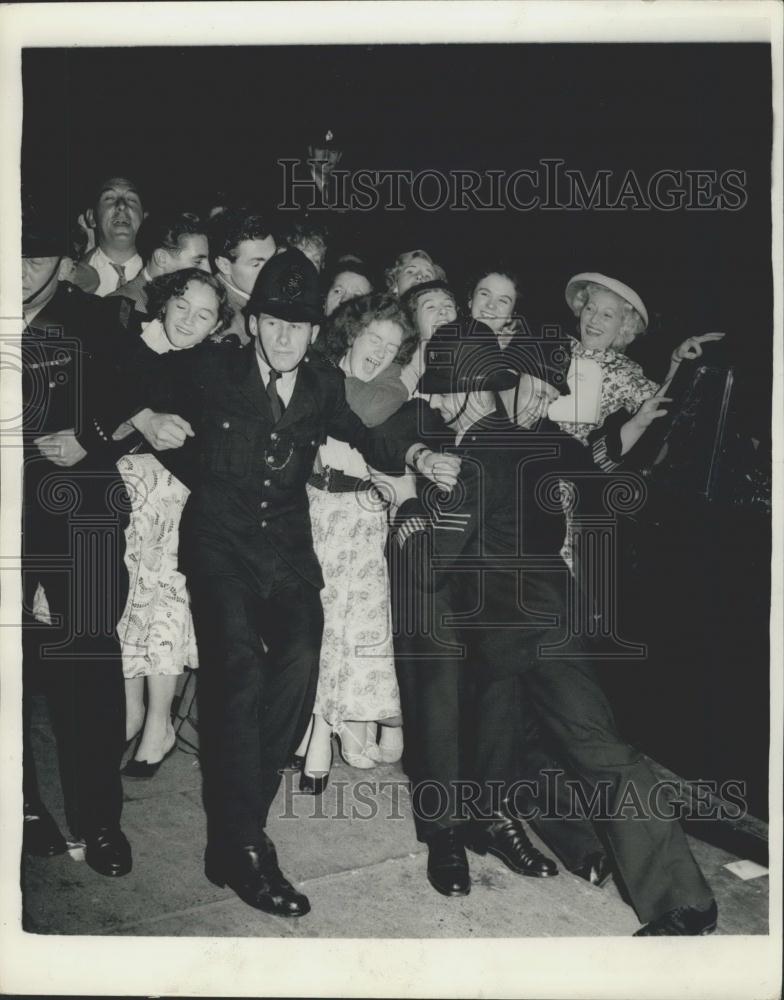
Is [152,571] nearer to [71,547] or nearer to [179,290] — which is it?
[71,547]

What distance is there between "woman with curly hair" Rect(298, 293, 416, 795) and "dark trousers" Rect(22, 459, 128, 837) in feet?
2.53

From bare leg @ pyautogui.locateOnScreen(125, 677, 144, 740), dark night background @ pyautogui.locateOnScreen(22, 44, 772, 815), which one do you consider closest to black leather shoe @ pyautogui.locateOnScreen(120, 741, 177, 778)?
bare leg @ pyautogui.locateOnScreen(125, 677, 144, 740)

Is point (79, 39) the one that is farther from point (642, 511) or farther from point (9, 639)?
point (642, 511)

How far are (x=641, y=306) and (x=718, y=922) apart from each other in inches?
91.8

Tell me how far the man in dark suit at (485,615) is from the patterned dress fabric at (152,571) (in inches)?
34.2

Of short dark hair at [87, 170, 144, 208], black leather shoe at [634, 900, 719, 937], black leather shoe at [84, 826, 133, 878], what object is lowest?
black leather shoe at [634, 900, 719, 937]

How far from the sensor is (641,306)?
389cm

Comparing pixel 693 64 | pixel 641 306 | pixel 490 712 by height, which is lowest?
pixel 490 712

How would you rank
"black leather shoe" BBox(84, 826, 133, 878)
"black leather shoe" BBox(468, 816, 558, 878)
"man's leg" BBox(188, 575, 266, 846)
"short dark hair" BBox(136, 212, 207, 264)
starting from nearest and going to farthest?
"man's leg" BBox(188, 575, 266, 846) → "black leather shoe" BBox(84, 826, 133, 878) → "black leather shoe" BBox(468, 816, 558, 878) → "short dark hair" BBox(136, 212, 207, 264)

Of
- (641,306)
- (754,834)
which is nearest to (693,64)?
(641,306)

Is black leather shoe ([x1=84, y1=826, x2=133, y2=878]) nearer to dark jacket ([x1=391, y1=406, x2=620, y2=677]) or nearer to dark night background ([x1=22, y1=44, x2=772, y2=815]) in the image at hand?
dark jacket ([x1=391, y1=406, x2=620, y2=677])

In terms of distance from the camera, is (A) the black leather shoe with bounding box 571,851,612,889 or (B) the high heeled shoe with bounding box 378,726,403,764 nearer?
(A) the black leather shoe with bounding box 571,851,612,889

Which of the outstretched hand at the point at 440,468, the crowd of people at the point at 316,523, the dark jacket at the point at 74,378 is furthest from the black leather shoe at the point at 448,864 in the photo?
the dark jacket at the point at 74,378

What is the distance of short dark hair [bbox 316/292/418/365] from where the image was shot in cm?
384
